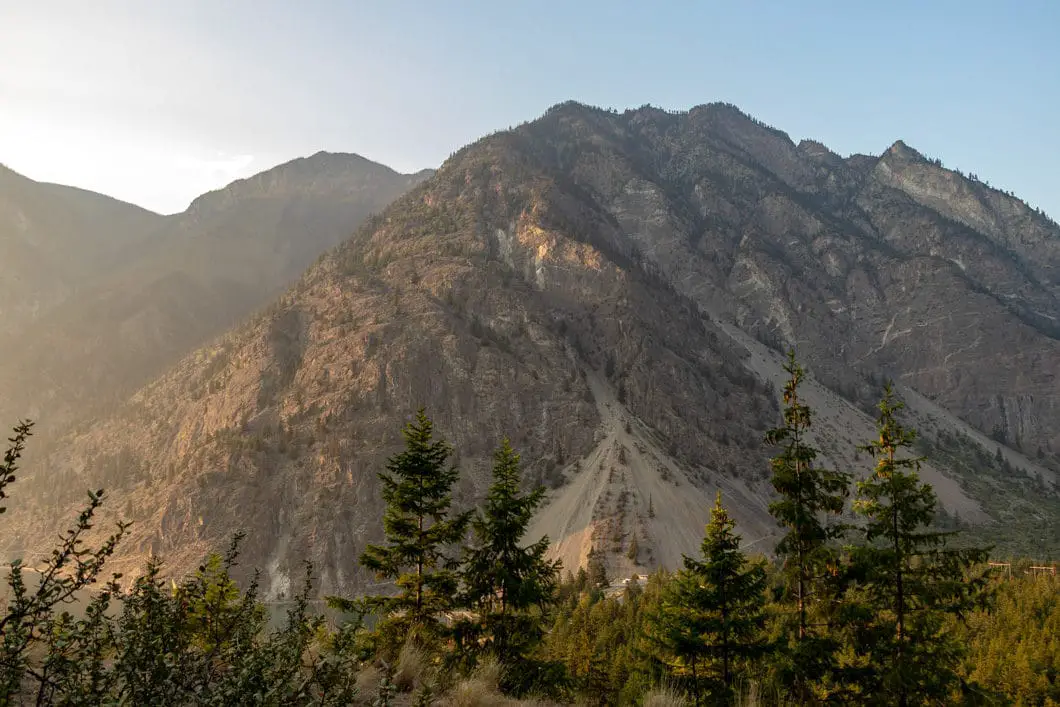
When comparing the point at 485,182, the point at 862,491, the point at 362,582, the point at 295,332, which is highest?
the point at 485,182

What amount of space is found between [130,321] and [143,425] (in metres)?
94.7

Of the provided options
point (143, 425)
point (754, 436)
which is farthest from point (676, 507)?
point (143, 425)

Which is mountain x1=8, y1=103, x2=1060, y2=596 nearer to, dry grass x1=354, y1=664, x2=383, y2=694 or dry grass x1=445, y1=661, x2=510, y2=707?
dry grass x1=354, y1=664, x2=383, y2=694

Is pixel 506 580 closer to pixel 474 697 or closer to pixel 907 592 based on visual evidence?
pixel 474 697

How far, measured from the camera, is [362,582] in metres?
82.3

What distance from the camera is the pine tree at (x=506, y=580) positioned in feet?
53.8

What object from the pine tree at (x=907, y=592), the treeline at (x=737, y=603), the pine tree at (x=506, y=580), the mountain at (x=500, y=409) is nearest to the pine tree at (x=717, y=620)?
the treeline at (x=737, y=603)

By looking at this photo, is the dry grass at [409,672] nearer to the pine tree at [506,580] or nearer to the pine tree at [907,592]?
the pine tree at [506,580]

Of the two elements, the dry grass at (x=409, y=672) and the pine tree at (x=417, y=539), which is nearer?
the dry grass at (x=409, y=672)

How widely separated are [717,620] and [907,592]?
4776mm

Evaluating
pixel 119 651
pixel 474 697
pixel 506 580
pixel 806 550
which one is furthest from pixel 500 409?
pixel 119 651

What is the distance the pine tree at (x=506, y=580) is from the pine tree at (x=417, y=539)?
693 millimetres

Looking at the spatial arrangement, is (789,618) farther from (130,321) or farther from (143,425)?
(130,321)

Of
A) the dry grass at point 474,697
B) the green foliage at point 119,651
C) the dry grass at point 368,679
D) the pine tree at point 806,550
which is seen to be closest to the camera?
the green foliage at point 119,651
